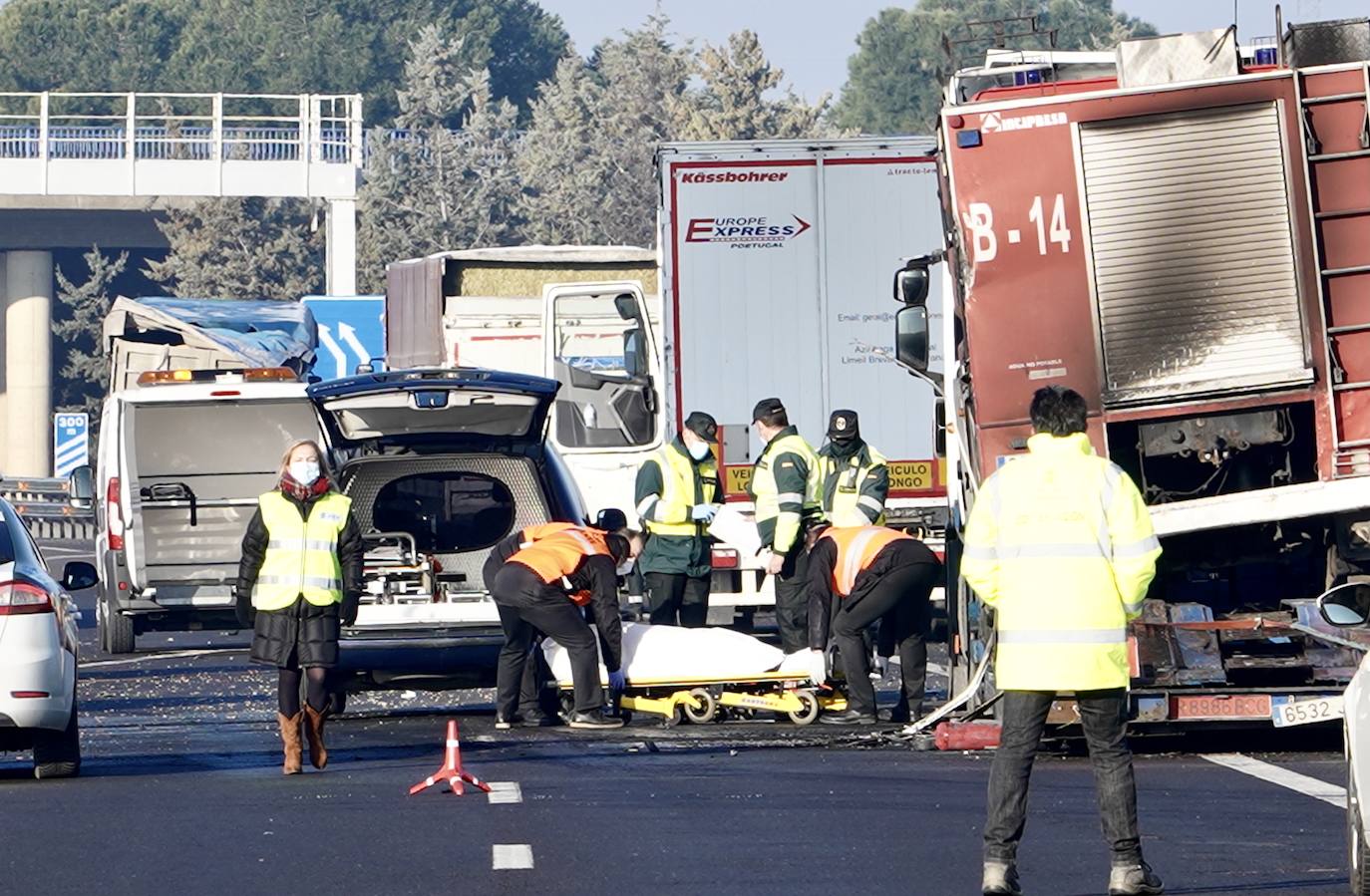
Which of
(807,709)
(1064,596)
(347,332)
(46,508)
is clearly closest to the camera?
(1064,596)

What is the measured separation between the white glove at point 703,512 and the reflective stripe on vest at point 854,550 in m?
2.58

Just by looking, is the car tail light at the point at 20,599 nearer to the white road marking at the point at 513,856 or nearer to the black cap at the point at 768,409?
the white road marking at the point at 513,856

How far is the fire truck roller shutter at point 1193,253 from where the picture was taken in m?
13.6

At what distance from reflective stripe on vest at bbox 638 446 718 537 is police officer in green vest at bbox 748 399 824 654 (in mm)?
562

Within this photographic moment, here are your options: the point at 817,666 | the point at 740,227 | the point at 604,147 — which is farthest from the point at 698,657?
the point at 604,147

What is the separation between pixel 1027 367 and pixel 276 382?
8.50 meters

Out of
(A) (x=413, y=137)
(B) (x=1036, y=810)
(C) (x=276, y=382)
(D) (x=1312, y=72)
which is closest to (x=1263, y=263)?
(D) (x=1312, y=72)

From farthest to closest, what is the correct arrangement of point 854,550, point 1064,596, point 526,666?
1. point 526,666
2. point 854,550
3. point 1064,596

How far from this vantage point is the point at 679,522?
733 inches

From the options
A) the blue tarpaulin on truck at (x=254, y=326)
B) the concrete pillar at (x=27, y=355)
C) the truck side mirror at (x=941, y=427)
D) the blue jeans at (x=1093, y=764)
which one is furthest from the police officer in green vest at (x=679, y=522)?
the concrete pillar at (x=27, y=355)

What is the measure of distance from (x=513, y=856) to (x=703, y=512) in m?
7.89

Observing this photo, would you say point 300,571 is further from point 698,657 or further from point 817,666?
point 817,666

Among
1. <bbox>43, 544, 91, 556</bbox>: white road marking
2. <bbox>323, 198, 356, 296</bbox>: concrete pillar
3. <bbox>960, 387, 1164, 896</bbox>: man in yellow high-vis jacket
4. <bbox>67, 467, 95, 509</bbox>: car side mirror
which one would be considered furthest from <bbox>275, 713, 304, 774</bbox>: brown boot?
<bbox>323, 198, 356, 296</bbox>: concrete pillar

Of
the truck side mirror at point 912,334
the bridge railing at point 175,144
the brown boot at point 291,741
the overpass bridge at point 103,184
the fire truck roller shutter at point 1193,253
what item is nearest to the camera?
the fire truck roller shutter at point 1193,253
